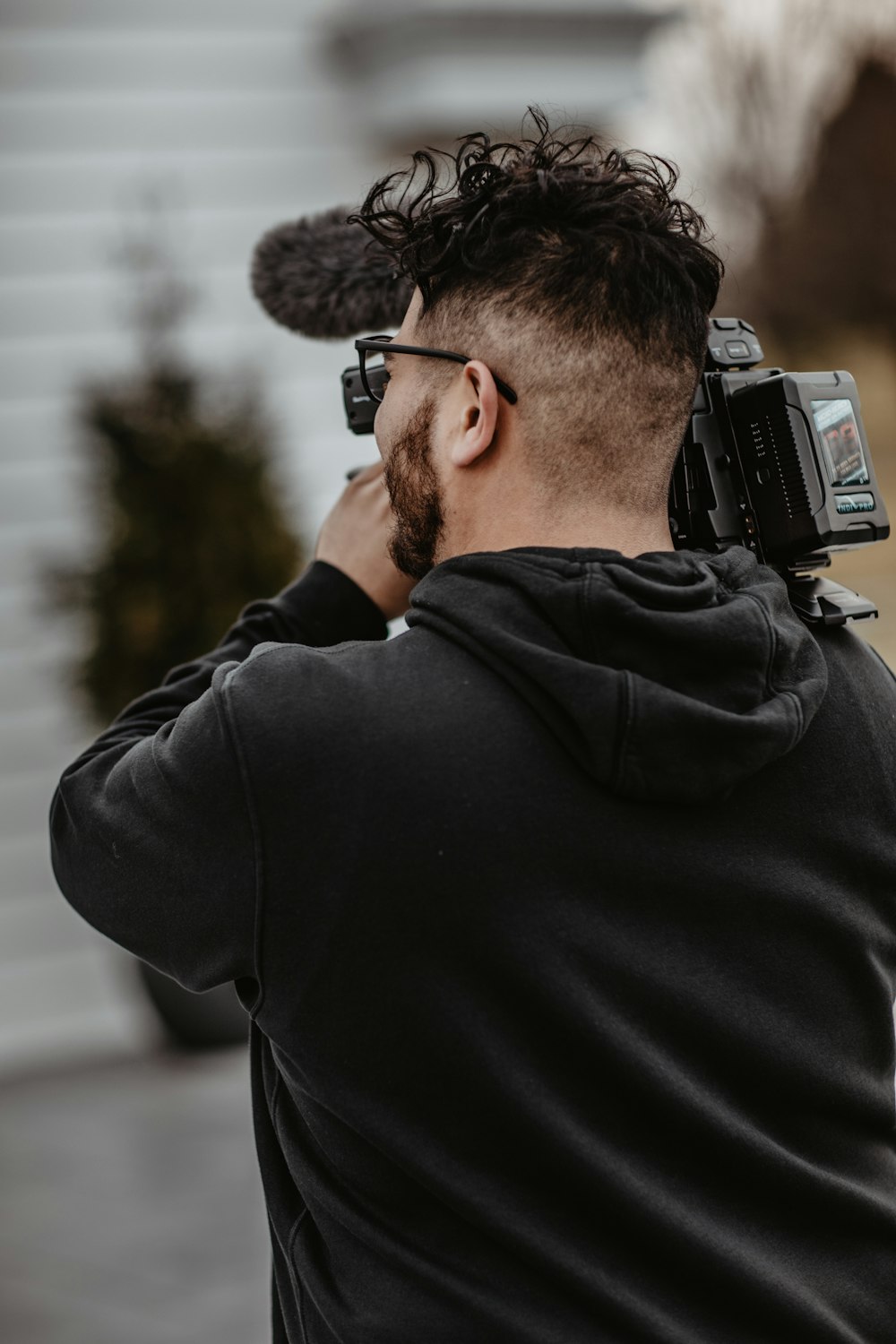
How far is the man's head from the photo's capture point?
1192 millimetres

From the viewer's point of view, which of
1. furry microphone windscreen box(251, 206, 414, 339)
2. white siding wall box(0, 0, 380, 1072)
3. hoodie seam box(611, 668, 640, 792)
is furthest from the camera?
white siding wall box(0, 0, 380, 1072)

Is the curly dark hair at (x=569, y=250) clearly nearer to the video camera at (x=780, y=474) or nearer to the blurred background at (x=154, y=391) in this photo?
the video camera at (x=780, y=474)

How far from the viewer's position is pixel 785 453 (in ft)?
4.37

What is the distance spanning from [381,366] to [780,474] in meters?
0.41

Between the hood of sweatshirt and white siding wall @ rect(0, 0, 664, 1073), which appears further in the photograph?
white siding wall @ rect(0, 0, 664, 1073)

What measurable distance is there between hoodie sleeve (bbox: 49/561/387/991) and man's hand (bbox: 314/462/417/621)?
261mm

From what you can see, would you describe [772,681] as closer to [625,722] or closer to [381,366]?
[625,722]

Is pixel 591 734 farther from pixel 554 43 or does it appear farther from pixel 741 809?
pixel 554 43

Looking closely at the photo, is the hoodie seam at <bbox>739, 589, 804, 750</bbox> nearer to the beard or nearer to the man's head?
the man's head

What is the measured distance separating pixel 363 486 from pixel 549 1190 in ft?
2.40

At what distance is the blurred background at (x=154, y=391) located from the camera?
15.0 ft

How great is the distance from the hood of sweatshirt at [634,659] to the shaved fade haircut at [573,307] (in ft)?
0.37

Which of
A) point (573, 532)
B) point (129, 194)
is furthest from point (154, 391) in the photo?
point (573, 532)

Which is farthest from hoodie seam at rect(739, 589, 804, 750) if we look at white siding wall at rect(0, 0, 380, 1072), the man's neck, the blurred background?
white siding wall at rect(0, 0, 380, 1072)
